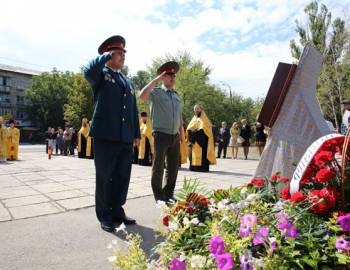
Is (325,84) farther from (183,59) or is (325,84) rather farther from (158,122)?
(158,122)

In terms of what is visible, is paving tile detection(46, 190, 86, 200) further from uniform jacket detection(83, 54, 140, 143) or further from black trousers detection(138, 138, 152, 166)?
black trousers detection(138, 138, 152, 166)

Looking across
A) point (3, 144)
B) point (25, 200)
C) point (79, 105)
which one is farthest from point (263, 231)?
point (79, 105)

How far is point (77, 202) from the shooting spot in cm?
470

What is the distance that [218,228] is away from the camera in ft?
4.54

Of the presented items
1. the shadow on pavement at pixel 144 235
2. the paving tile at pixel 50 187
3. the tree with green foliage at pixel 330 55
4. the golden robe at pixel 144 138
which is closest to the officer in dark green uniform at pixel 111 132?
the shadow on pavement at pixel 144 235

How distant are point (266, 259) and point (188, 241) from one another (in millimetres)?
414

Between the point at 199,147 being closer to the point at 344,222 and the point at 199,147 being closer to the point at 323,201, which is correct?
the point at 323,201

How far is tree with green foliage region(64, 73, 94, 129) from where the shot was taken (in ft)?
153

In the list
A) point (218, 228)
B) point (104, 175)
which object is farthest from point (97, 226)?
point (218, 228)

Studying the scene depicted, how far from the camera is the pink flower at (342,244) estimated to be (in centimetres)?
123

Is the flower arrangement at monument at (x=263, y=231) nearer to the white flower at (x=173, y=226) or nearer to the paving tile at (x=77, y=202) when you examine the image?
the white flower at (x=173, y=226)

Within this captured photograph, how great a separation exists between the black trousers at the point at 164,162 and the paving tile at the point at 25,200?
1.78 meters

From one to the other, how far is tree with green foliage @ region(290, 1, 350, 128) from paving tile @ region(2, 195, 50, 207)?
24391 mm

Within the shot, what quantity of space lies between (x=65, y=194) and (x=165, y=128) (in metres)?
2.19
